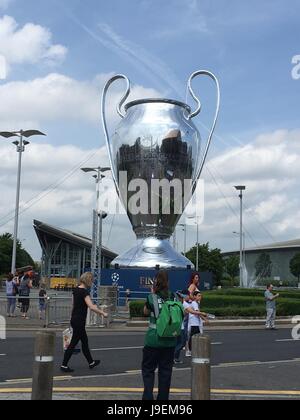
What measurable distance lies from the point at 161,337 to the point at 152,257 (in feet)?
84.7

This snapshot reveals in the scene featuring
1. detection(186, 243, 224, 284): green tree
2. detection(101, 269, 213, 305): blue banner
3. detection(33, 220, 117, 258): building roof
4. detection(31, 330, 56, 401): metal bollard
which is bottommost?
detection(31, 330, 56, 401): metal bollard

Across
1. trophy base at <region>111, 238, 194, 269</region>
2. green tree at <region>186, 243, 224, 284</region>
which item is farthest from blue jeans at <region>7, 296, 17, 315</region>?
green tree at <region>186, 243, 224, 284</region>

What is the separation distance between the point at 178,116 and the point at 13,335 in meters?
17.9

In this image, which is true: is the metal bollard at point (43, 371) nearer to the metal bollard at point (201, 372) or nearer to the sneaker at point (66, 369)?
the metal bollard at point (201, 372)

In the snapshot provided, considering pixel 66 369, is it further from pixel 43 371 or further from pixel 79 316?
pixel 43 371

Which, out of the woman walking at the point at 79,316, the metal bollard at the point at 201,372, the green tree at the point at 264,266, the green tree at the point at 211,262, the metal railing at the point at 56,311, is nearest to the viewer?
the metal bollard at the point at 201,372

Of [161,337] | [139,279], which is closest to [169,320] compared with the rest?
[161,337]

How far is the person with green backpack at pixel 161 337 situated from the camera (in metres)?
6.47

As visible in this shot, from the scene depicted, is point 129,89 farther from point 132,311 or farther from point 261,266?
point 261,266

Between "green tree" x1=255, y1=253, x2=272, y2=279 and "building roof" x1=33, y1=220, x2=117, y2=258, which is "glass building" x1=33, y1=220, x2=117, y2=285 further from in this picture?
"green tree" x1=255, y1=253, x2=272, y2=279

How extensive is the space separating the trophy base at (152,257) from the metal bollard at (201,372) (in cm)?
2515

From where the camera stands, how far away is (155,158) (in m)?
31.4

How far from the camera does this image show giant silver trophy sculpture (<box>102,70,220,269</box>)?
103 feet

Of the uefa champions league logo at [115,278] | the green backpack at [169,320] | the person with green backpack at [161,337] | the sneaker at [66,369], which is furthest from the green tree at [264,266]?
the green backpack at [169,320]
